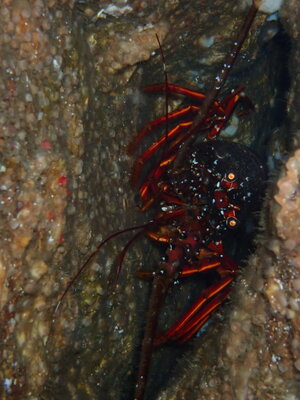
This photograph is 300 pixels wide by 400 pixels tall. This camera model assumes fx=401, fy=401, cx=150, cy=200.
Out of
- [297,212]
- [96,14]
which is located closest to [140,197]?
[96,14]

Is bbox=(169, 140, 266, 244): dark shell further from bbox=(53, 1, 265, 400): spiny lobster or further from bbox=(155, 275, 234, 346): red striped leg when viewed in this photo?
bbox=(155, 275, 234, 346): red striped leg

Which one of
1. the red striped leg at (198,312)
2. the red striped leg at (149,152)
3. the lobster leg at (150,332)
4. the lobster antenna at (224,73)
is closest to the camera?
the lobster leg at (150,332)

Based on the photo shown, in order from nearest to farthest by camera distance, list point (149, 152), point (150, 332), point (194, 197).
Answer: point (150, 332)
point (149, 152)
point (194, 197)

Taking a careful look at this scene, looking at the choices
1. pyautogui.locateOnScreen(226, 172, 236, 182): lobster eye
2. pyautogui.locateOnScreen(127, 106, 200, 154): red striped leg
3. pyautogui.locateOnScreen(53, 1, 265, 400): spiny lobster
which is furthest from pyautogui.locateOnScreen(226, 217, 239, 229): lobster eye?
pyautogui.locateOnScreen(127, 106, 200, 154): red striped leg

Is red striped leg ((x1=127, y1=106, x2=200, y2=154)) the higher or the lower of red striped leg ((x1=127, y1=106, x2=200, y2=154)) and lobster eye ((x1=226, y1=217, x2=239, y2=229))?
the higher

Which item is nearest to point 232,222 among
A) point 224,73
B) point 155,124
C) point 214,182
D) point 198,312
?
point 214,182

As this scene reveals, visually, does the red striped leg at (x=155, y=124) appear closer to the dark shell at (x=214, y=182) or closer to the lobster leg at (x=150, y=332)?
the dark shell at (x=214, y=182)

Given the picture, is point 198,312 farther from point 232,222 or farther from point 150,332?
point 150,332

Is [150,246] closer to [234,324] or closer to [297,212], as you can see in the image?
[234,324]

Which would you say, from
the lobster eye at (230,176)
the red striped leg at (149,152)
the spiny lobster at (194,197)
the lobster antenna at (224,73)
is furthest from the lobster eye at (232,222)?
the red striped leg at (149,152)

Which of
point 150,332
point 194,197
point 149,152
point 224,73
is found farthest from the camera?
point 194,197

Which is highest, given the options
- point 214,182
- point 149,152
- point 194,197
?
point 149,152

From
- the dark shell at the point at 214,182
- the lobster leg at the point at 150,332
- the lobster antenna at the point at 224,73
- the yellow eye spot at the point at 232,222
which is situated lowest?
the lobster leg at the point at 150,332
